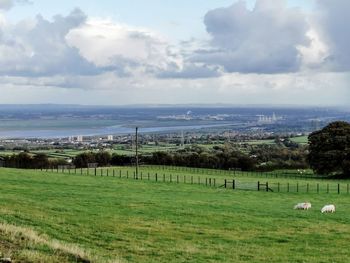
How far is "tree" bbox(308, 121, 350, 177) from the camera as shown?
248ft

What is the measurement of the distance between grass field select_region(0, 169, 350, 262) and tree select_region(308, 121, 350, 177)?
4474 centimetres

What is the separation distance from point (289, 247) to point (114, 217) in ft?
26.7

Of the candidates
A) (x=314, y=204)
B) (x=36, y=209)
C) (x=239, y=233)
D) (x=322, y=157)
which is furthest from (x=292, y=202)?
(x=322, y=157)

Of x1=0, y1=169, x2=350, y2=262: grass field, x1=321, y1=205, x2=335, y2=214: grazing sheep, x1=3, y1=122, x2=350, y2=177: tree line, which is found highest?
x1=0, y1=169, x2=350, y2=262: grass field

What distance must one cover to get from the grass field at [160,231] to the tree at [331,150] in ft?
147

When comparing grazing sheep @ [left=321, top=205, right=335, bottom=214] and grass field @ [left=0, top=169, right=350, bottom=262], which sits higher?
grass field @ [left=0, top=169, right=350, bottom=262]

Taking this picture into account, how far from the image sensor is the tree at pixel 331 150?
75.5 m

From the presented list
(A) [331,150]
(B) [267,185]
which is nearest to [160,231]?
(B) [267,185]

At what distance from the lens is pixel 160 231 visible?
68.9 feet

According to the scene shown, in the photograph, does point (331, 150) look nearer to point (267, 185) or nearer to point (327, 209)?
point (267, 185)

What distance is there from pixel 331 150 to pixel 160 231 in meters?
60.5

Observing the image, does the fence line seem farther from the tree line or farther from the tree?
the tree line

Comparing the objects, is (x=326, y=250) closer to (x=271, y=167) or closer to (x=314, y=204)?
(x=314, y=204)

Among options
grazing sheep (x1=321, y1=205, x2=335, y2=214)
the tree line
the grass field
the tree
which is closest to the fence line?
the tree
